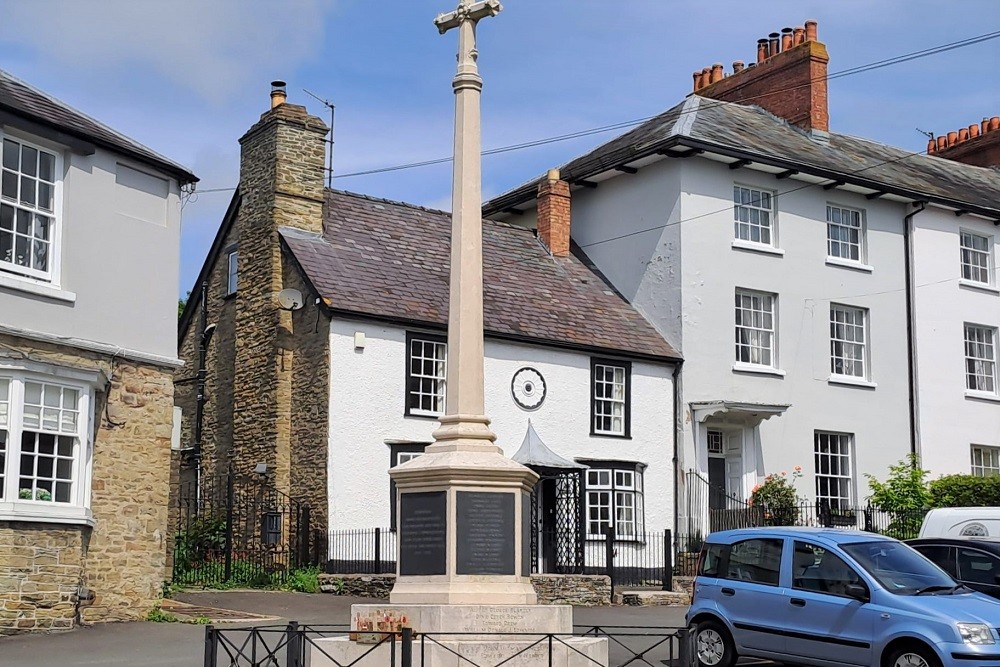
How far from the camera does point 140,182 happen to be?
1869 cm

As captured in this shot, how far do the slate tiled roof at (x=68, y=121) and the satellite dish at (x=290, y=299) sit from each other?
5.10 meters

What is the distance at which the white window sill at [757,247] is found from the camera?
2850 centimetres

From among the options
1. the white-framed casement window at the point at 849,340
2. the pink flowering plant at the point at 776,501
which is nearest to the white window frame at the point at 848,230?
the white-framed casement window at the point at 849,340

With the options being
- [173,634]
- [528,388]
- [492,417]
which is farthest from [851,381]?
[173,634]

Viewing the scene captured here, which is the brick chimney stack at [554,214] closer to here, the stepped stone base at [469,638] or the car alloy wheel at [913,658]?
the car alloy wheel at [913,658]

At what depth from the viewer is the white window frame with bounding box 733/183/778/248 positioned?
1133 inches

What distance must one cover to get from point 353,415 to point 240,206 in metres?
6.06

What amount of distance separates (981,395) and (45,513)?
77.1 feet

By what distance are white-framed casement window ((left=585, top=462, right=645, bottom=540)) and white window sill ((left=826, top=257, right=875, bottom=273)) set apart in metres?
7.30

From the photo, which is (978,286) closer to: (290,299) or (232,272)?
(290,299)

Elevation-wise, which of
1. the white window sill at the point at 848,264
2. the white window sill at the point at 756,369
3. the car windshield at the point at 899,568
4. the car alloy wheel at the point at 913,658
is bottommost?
the car alloy wheel at the point at 913,658

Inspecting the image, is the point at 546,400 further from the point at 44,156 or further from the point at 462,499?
the point at 462,499

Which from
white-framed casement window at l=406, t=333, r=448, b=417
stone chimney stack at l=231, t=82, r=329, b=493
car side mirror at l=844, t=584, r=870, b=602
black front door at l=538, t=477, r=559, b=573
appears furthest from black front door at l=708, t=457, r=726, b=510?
car side mirror at l=844, t=584, r=870, b=602

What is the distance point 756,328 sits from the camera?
2884 cm
